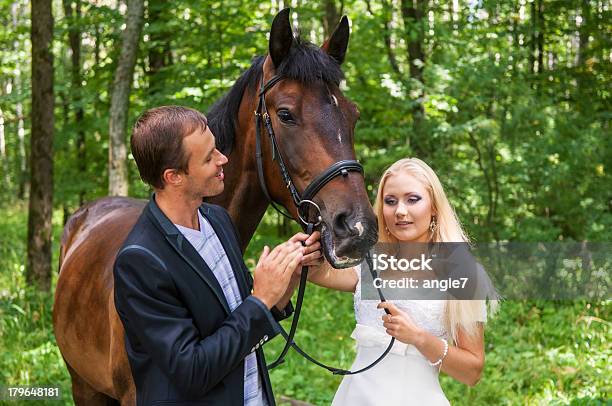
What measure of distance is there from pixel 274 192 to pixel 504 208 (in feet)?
21.8

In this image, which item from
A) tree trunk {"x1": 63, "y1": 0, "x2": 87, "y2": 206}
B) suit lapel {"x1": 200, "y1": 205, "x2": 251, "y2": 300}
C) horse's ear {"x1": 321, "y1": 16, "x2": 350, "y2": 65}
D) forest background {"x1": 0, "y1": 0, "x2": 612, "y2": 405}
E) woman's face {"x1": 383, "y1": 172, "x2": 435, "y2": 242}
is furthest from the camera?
tree trunk {"x1": 63, "y1": 0, "x2": 87, "y2": 206}

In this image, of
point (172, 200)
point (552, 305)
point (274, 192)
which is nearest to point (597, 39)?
point (552, 305)

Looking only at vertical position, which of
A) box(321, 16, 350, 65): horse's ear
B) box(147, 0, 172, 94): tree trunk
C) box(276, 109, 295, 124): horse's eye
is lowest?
box(276, 109, 295, 124): horse's eye

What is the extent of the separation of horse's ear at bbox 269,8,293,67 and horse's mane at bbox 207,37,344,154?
3 cm

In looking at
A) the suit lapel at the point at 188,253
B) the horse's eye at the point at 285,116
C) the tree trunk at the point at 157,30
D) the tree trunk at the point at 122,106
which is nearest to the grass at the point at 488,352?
the tree trunk at the point at 122,106

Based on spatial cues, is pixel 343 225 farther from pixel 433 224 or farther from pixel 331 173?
pixel 433 224

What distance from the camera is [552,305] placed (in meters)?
7.41

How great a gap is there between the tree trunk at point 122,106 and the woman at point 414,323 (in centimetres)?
527

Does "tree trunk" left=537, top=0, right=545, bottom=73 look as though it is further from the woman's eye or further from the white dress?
the white dress

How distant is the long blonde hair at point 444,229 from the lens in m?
2.18

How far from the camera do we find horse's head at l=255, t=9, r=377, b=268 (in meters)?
1.95

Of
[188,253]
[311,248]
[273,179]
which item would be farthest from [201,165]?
[273,179]

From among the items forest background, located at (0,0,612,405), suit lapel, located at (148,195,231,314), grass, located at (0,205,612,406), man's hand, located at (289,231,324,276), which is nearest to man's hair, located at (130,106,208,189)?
suit lapel, located at (148,195,231,314)

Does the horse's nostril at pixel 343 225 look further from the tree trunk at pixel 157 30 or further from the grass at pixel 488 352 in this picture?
the tree trunk at pixel 157 30
